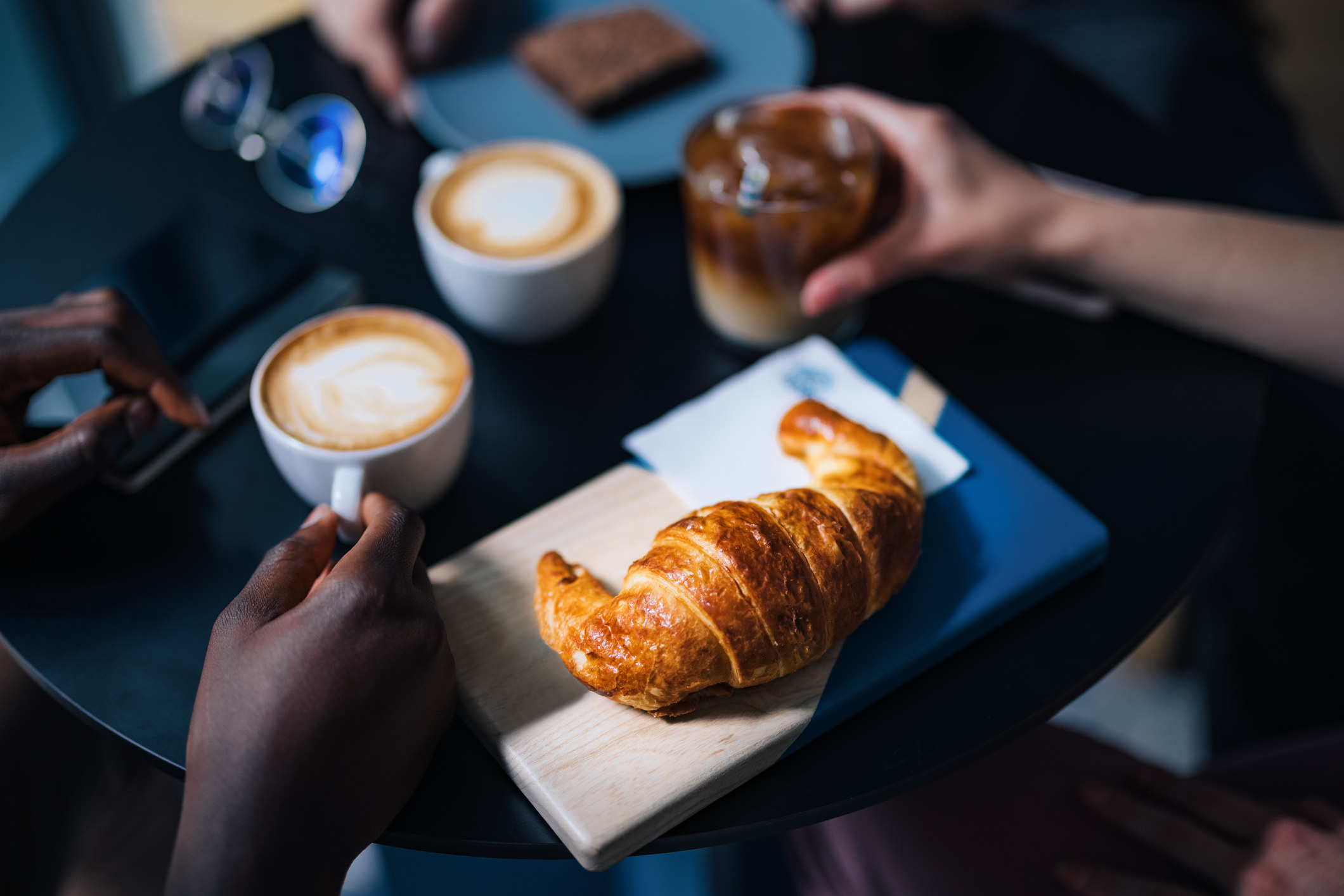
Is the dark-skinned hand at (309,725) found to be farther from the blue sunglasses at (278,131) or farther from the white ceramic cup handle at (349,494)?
the blue sunglasses at (278,131)

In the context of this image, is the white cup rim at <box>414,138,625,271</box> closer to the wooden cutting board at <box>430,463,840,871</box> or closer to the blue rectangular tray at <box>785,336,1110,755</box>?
the wooden cutting board at <box>430,463,840,871</box>

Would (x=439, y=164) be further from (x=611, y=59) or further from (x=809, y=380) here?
(x=809, y=380)

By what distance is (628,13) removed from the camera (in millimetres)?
1456

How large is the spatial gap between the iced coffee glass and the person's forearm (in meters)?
0.25

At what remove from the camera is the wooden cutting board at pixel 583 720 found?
0.68 meters

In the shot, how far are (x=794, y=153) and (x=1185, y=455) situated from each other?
523 millimetres

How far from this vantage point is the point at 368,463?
0.82 meters

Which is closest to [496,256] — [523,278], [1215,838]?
[523,278]

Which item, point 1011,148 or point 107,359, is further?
point 1011,148

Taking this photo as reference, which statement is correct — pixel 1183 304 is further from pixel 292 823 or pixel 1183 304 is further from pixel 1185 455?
pixel 292 823

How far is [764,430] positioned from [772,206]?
9.0 inches

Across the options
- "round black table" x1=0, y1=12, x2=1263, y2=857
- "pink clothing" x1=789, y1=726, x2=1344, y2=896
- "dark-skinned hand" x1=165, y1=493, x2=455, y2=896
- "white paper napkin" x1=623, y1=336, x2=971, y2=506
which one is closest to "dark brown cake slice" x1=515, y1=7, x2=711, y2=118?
"round black table" x1=0, y1=12, x2=1263, y2=857

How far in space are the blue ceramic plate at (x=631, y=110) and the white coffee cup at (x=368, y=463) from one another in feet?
1.65

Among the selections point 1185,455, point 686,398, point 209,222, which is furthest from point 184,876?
point 1185,455
